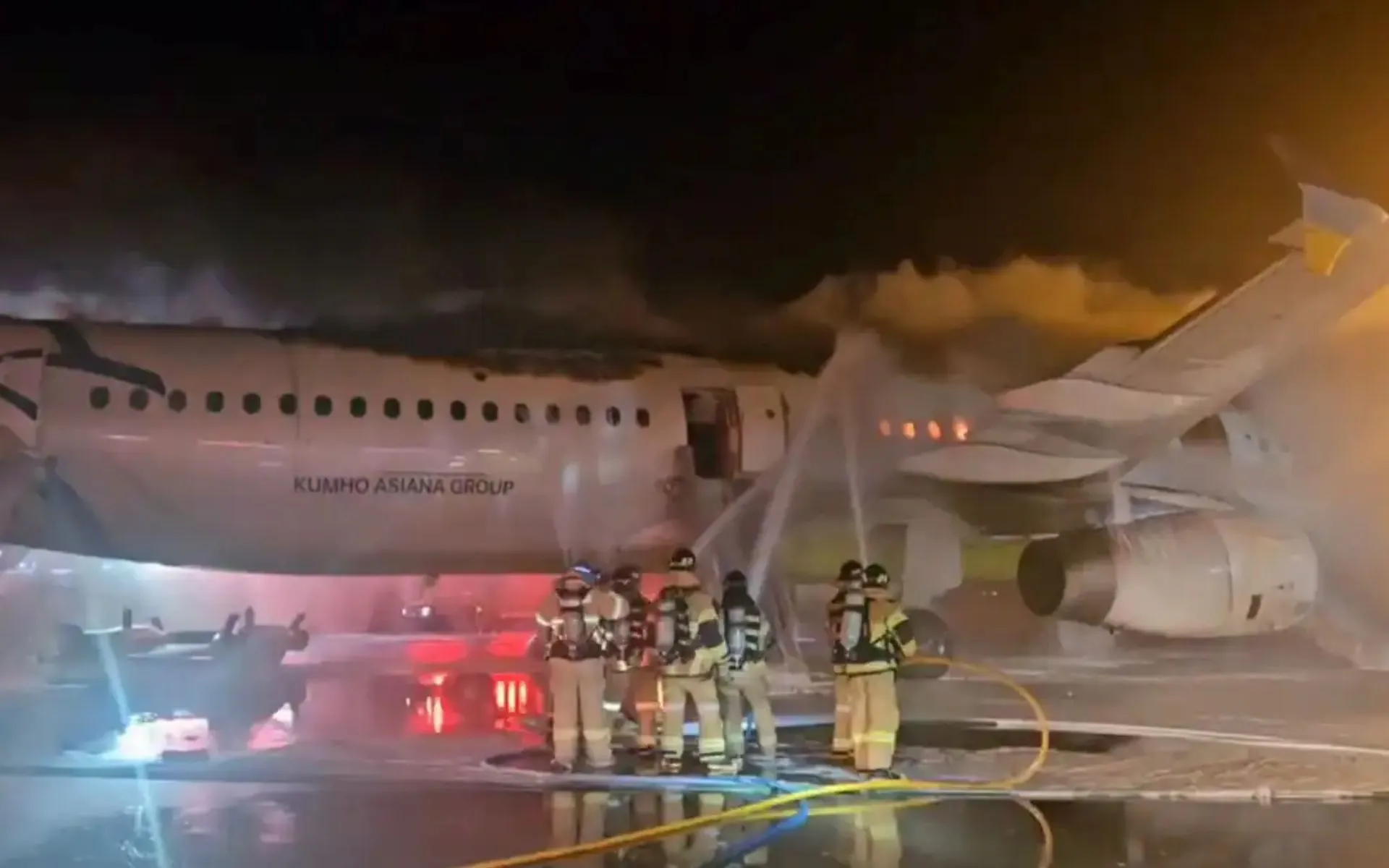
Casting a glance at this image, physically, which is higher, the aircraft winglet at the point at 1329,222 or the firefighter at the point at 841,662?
the aircraft winglet at the point at 1329,222

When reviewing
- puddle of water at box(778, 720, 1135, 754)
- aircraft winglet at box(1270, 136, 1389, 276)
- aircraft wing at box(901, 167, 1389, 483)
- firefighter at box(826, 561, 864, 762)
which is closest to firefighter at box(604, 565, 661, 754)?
puddle of water at box(778, 720, 1135, 754)

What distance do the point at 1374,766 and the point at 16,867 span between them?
6742mm

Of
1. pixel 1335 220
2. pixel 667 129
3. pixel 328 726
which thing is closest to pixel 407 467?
pixel 328 726

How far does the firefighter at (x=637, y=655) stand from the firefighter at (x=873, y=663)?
1.10 metres

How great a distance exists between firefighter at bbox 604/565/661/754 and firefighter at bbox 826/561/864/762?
3.28 feet

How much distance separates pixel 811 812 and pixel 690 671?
1157mm

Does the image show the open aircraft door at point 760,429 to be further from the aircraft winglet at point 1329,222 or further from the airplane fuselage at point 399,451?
the aircraft winglet at point 1329,222

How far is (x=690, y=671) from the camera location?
6961 mm

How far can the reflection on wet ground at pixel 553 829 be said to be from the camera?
5.21 metres

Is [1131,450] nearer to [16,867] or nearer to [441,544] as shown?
[441,544]

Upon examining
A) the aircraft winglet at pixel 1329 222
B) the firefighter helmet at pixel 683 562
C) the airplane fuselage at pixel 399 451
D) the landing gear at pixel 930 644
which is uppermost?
the aircraft winglet at pixel 1329 222

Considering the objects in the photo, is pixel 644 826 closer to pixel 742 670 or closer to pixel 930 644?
pixel 742 670

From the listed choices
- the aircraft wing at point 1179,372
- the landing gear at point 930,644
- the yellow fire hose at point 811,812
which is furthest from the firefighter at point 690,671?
the aircraft wing at point 1179,372

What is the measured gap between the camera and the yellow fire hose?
17.0ft
